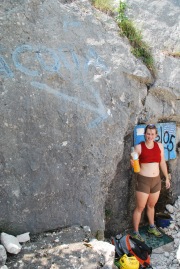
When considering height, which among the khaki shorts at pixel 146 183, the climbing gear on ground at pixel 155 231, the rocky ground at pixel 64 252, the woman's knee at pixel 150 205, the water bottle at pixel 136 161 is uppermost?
the water bottle at pixel 136 161

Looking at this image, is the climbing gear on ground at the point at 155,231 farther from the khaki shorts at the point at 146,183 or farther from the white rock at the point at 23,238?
the white rock at the point at 23,238

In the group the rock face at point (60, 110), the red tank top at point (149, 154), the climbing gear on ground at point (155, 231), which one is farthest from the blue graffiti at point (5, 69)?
the climbing gear on ground at point (155, 231)

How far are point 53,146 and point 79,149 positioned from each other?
33 centimetres

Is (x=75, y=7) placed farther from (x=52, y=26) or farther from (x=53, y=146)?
(x=53, y=146)

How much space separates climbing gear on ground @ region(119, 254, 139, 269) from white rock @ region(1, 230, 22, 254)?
1.42 meters

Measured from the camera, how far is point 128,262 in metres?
3.65

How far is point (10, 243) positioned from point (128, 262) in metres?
1.57

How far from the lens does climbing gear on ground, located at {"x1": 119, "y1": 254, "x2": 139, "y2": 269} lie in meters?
3.63

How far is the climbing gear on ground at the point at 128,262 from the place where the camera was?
3.63 m

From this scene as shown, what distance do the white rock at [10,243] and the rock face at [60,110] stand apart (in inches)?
8.5

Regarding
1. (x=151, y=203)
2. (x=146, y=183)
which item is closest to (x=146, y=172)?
(x=146, y=183)

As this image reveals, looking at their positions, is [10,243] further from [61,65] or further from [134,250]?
[61,65]

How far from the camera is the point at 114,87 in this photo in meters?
4.01

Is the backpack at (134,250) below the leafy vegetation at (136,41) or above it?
below
